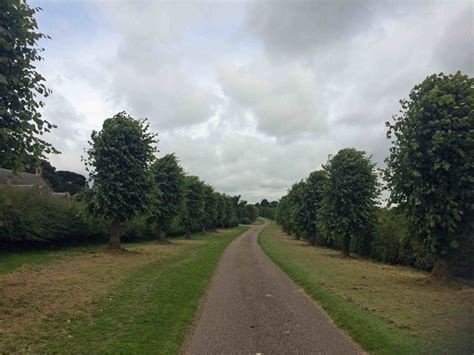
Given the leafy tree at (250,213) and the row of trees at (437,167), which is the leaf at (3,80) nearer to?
the row of trees at (437,167)

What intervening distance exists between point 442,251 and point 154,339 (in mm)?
10914

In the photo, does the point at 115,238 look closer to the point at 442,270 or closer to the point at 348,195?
the point at 348,195

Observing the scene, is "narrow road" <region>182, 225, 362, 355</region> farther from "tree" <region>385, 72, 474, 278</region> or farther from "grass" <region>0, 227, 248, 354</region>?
"tree" <region>385, 72, 474, 278</region>

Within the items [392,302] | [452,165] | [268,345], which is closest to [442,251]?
[452,165]

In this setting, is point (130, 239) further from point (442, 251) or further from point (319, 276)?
point (442, 251)

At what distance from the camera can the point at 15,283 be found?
41.6 feet

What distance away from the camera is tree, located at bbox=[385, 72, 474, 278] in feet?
44.3

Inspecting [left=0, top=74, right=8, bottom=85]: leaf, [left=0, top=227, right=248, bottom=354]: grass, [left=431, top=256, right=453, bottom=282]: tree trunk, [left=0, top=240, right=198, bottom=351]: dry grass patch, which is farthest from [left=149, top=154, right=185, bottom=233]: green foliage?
[left=0, top=74, right=8, bottom=85]: leaf

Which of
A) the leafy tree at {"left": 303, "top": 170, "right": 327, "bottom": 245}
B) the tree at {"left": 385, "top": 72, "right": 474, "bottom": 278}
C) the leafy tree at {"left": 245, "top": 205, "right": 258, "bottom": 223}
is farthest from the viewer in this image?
the leafy tree at {"left": 245, "top": 205, "right": 258, "bottom": 223}

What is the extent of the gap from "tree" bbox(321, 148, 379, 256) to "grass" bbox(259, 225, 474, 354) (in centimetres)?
934

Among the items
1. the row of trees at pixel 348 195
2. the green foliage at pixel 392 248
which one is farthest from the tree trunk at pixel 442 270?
the row of trees at pixel 348 195

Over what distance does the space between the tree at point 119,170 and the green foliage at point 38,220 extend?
1.97 m

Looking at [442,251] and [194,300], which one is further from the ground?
[442,251]

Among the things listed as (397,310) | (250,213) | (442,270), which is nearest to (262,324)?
(397,310)
